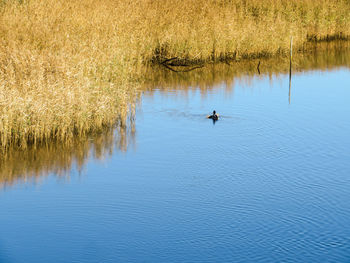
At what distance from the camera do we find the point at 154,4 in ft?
61.6

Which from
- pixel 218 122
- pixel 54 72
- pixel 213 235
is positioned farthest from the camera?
pixel 218 122

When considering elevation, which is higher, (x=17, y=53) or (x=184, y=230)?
(x=17, y=53)

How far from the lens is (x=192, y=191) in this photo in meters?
8.26

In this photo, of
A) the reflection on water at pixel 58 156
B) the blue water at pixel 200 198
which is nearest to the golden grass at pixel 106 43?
the reflection on water at pixel 58 156

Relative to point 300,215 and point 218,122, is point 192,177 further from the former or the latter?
point 218,122

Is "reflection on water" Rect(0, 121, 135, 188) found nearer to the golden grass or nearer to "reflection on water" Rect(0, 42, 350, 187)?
"reflection on water" Rect(0, 42, 350, 187)

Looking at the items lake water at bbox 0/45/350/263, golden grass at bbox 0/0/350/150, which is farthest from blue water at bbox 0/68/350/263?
golden grass at bbox 0/0/350/150

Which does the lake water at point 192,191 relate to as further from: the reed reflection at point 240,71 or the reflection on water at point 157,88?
the reed reflection at point 240,71

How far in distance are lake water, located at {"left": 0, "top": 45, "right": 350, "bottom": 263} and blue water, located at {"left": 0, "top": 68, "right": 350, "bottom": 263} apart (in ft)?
0.05

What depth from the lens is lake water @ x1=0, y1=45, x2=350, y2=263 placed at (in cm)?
663

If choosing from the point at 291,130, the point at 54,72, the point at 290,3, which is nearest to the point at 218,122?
the point at 291,130

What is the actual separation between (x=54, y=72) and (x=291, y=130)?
155 inches

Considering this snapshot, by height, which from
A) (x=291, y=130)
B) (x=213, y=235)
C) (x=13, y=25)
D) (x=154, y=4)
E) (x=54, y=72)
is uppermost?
(x=154, y=4)

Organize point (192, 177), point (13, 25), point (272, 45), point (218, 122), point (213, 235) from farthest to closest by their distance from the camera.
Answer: point (272, 45)
point (13, 25)
point (218, 122)
point (192, 177)
point (213, 235)
